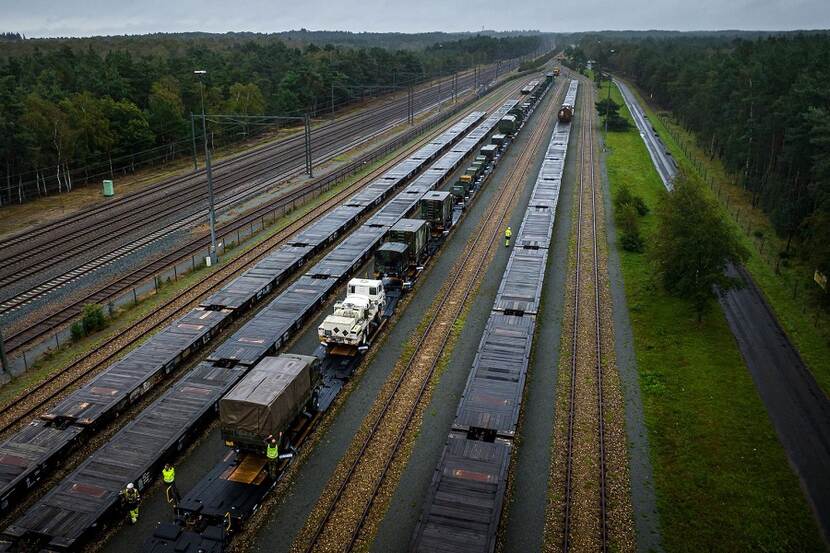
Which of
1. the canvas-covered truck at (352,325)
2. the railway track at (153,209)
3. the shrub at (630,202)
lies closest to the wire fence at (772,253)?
the shrub at (630,202)

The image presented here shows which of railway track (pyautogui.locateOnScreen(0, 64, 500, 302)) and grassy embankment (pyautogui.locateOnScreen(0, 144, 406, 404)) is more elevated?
railway track (pyautogui.locateOnScreen(0, 64, 500, 302))

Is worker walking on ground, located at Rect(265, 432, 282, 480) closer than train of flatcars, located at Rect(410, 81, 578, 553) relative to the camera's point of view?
No

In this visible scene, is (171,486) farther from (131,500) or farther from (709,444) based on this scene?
(709,444)

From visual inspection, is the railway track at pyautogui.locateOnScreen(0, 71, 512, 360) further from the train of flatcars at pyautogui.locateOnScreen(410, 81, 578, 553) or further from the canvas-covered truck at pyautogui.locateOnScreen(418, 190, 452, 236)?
the train of flatcars at pyautogui.locateOnScreen(410, 81, 578, 553)

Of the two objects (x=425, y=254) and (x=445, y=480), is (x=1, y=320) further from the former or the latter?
(x=445, y=480)

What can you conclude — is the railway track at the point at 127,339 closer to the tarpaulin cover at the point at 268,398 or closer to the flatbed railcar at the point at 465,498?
the tarpaulin cover at the point at 268,398

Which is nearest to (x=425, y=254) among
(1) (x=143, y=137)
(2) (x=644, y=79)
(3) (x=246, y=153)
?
(1) (x=143, y=137)

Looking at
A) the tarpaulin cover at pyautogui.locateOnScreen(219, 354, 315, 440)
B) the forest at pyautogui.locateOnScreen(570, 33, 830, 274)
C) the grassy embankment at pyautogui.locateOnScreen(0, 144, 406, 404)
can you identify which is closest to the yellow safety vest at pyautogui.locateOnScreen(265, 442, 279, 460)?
the tarpaulin cover at pyautogui.locateOnScreen(219, 354, 315, 440)
